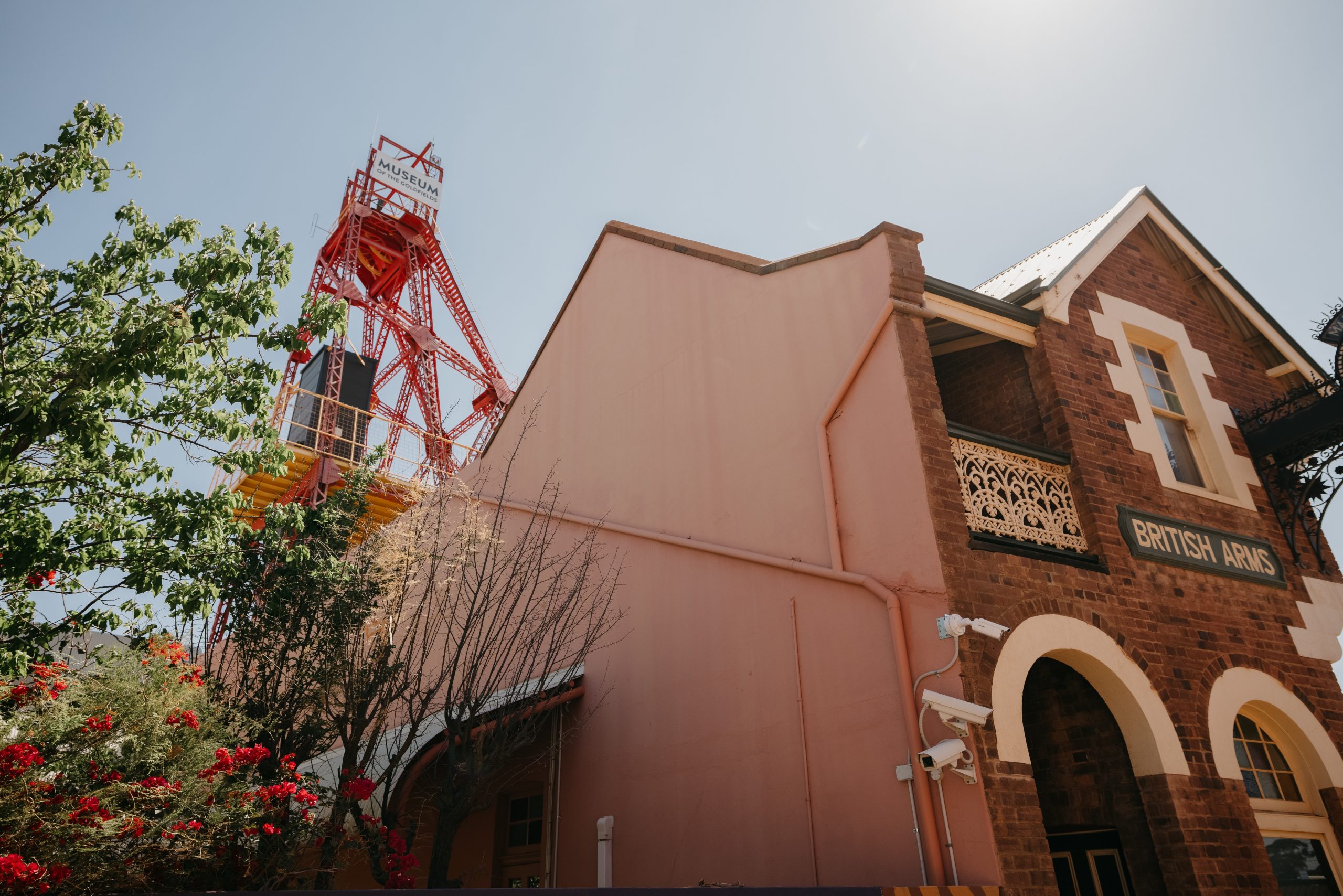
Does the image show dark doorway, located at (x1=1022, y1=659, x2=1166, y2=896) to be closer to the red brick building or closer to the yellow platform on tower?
the red brick building

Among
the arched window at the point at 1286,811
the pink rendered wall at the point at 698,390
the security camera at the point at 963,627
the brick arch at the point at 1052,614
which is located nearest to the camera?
the security camera at the point at 963,627

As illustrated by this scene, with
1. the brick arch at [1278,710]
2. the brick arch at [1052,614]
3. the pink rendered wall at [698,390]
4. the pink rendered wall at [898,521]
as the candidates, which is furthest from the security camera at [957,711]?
the brick arch at [1278,710]

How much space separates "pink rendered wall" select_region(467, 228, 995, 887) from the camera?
6.77 m

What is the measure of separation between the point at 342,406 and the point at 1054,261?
10572mm

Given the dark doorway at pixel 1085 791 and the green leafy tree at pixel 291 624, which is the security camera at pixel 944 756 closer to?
the dark doorway at pixel 1085 791

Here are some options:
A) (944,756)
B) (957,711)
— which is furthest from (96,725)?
(957,711)

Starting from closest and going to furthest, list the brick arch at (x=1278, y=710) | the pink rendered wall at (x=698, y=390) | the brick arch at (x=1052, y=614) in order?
the brick arch at (x=1052, y=614) → the brick arch at (x=1278, y=710) → the pink rendered wall at (x=698, y=390)

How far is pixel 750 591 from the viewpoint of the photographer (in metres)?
8.38

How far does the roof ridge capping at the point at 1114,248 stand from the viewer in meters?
9.71

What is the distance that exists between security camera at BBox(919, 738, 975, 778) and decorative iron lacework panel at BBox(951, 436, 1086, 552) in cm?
181

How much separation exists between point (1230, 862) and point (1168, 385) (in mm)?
5277

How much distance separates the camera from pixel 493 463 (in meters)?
12.7

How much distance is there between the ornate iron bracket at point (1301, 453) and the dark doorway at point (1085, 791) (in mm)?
3502

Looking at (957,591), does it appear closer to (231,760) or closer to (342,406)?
(231,760)
